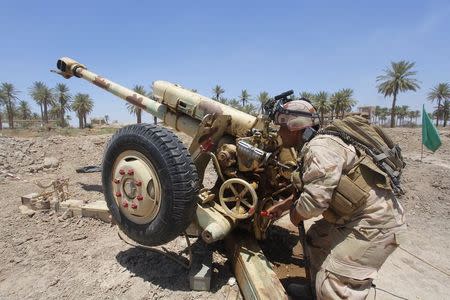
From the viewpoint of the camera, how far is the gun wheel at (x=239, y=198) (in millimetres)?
3350

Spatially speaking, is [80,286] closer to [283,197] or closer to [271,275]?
[271,275]

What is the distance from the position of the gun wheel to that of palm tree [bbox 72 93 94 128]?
5143 centimetres

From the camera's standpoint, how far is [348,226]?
2812mm

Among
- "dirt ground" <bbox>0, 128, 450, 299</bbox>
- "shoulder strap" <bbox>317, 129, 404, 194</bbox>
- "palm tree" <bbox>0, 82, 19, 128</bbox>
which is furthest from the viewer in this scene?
"palm tree" <bbox>0, 82, 19, 128</bbox>

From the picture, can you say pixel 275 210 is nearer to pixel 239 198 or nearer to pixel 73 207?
pixel 239 198

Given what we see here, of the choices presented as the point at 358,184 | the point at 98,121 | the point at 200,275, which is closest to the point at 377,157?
the point at 358,184

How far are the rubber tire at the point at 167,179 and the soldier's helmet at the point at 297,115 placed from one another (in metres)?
0.96

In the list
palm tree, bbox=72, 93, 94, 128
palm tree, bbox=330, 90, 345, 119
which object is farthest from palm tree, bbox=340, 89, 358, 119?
palm tree, bbox=72, 93, 94, 128

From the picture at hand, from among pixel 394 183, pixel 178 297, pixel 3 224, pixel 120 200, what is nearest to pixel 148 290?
pixel 178 297

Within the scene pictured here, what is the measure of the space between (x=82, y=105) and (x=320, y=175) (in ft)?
175

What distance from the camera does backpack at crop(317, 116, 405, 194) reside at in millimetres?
2686

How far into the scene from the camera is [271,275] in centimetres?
318

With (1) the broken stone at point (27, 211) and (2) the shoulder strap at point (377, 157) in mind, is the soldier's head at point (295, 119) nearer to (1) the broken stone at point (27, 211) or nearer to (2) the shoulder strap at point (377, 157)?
(2) the shoulder strap at point (377, 157)

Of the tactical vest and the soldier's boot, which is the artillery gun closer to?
the soldier's boot
